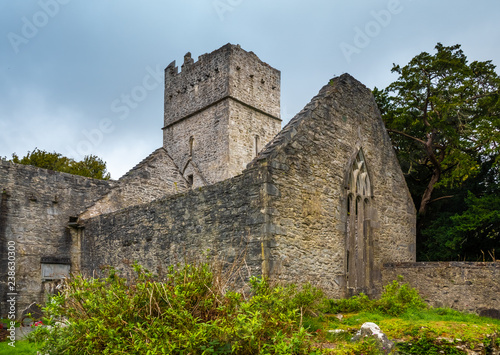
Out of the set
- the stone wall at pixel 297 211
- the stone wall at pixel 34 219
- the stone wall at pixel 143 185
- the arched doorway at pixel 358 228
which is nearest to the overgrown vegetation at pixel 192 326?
the stone wall at pixel 297 211

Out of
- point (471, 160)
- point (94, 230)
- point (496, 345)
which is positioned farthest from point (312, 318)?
point (471, 160)

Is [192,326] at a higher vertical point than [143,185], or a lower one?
lower

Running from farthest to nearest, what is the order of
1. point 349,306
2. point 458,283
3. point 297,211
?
point 458,283
point 297,211
point 349,306

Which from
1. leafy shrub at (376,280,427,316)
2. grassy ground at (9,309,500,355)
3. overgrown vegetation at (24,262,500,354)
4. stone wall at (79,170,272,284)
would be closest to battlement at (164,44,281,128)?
stone wall at (79,170,272,284)

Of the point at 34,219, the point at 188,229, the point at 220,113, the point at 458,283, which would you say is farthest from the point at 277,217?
the point at 220,113

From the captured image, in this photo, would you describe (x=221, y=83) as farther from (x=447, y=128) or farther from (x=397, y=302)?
(x=397, y=302)

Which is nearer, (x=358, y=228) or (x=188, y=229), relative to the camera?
(x=188, y=229)

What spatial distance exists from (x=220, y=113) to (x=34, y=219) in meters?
16.1

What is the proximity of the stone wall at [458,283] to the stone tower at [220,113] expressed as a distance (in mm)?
17119

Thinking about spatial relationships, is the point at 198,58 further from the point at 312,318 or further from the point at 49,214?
the point at 312,318

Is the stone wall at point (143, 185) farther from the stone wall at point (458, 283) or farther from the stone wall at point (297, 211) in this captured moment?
the stone wall at point (458, 283)

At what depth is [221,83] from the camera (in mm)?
28453

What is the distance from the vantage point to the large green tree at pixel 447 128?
55.9 ft

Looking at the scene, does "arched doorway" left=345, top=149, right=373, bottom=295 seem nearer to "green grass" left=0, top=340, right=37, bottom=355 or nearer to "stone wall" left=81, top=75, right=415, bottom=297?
"stone wall" left=81, top=75, right=415, bottom=297
